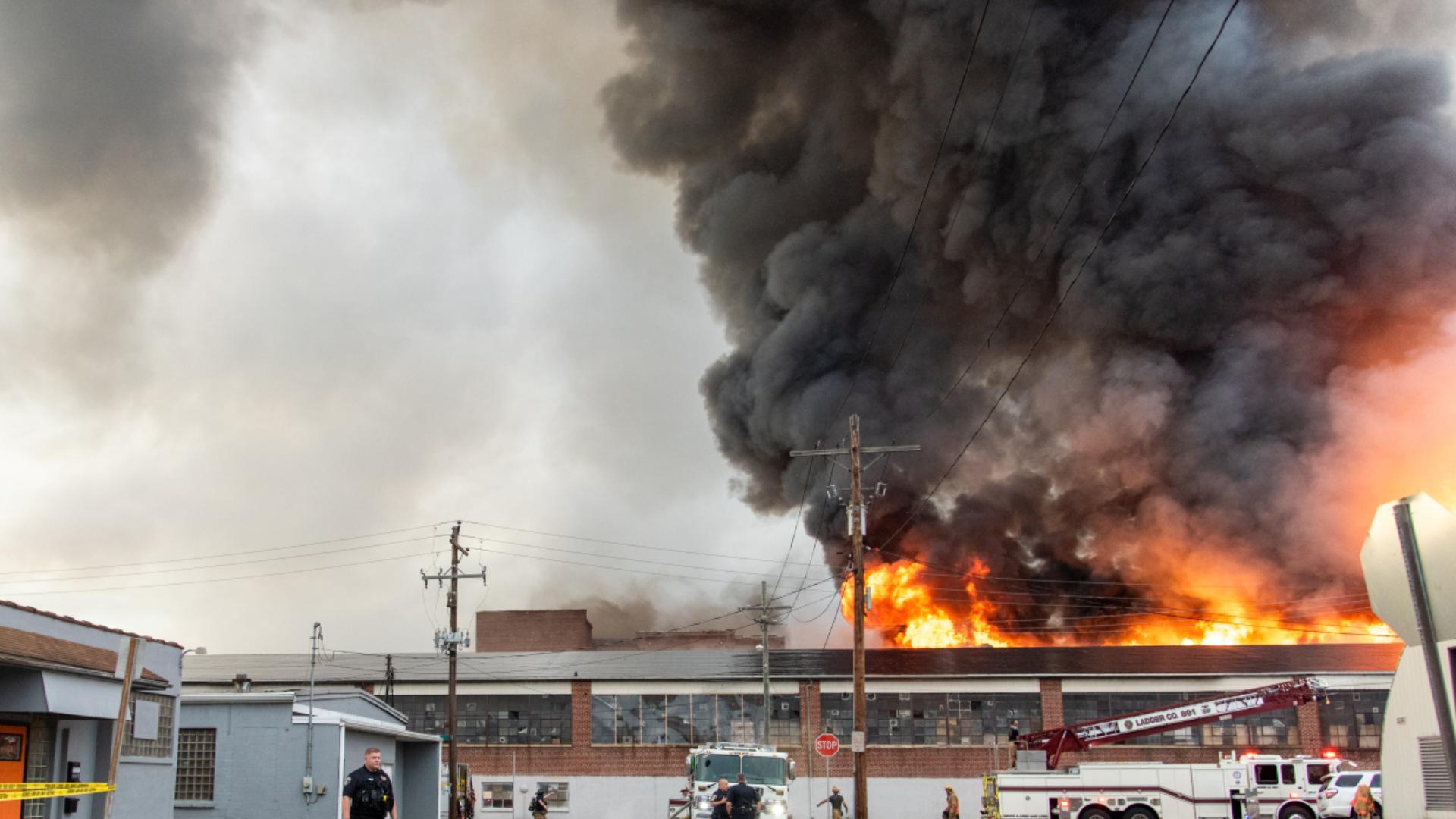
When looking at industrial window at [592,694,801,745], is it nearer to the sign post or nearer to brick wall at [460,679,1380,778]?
brick wall at [460,679,1380,778]

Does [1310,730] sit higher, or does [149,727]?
[149,727]

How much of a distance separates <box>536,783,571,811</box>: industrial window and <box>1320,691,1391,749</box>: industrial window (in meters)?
23.7

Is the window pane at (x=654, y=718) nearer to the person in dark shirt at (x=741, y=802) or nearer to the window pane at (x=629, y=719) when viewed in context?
the window pane at (x=629, y=719)

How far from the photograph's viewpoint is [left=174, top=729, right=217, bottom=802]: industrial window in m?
21.4

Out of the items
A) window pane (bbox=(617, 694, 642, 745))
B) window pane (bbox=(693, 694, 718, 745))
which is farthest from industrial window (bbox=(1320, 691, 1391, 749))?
window pane (bbox=(617, 694, 642, 745))

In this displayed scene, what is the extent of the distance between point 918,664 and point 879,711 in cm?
247

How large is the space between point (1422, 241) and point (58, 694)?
146 feet

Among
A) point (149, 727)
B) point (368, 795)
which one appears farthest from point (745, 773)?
point (368, 795)

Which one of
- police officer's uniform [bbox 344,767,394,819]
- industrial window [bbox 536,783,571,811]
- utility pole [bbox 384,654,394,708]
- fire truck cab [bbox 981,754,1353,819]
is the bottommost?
industrial window [bbox 536,783,571,811]

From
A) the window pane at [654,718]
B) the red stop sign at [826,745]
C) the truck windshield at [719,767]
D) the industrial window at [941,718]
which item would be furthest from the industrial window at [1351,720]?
the truck windshield at [719,767]

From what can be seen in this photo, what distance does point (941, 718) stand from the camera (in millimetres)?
39250

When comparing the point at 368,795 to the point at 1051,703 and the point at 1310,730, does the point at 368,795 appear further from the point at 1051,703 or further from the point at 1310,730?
the point at 1310,730

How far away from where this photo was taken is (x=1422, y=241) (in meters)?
43.1

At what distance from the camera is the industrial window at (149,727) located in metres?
15.6
